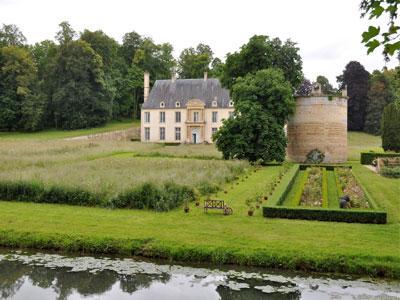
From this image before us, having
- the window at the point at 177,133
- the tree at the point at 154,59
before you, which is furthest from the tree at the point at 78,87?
the tree at the point at 154,59

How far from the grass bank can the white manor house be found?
132ft

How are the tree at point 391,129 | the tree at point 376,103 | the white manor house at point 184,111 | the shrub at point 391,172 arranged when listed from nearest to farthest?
the shrub at point 391,172, the tree at point 391,129, the white manor house at point 184,111, the tree at point 376,103

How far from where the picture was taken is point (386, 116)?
40.8 meters

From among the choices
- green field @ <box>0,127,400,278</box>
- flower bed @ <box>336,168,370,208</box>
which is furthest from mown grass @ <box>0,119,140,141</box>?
green field @ <box>0,127,400,278</box>

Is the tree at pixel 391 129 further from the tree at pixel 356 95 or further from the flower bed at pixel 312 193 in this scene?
the tree at pixel 356 95

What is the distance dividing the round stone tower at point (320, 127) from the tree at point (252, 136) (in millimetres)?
4036

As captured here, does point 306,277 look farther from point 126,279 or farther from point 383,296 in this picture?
point 126,279

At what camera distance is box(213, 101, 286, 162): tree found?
105 ft

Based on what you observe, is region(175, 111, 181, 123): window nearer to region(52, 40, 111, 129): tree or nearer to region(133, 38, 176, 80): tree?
region(52, 40, 111, 129): tree

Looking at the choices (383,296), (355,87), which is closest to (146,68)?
(355,87)

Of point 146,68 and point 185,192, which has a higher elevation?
point 146,68

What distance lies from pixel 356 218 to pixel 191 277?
6.52m

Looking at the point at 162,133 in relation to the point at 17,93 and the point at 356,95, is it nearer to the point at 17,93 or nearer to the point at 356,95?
the point at 17,93

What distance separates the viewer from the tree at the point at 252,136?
3203 cm
